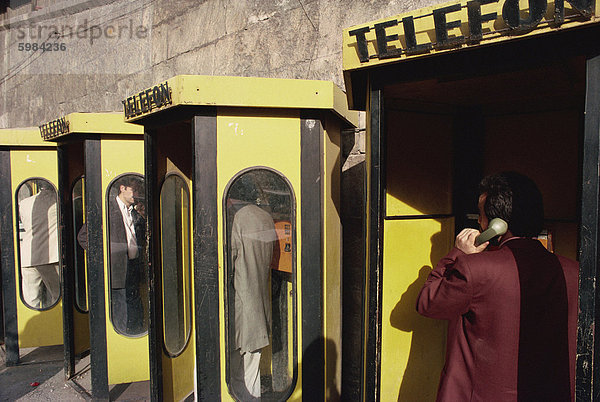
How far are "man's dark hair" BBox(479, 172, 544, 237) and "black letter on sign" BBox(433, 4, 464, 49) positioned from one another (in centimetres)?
53

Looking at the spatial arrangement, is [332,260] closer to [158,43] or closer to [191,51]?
[191,51]

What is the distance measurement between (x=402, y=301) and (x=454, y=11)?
1515 millimetres

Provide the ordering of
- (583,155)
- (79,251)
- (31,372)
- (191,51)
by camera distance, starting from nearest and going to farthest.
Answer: (583,155) → (31,372) → (79,251) → (191,51)

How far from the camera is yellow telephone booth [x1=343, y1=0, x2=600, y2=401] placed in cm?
133

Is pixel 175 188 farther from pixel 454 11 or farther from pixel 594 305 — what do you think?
pixel 594 305

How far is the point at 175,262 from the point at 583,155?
2590 millimetres

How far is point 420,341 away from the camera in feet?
8.25

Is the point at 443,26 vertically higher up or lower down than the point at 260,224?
higher up

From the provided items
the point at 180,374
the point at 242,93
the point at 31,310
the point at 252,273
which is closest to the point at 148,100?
the point at 242,93

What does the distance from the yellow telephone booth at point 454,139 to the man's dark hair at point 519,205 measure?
0.16 metres

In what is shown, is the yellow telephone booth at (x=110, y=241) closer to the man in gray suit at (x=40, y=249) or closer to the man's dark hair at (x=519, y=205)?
the man in gray suit at (x=40, y=249)

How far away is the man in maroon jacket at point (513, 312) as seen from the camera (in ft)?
5.01

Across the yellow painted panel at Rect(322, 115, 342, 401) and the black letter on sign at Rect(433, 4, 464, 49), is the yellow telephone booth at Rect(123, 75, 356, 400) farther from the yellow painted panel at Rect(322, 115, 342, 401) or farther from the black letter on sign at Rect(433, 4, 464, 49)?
the black letter on sign at Rect(433, 4, 464, 49)

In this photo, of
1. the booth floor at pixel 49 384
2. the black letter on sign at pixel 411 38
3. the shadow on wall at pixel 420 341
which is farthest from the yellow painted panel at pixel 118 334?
the black letter on sign at pixel 411 38
